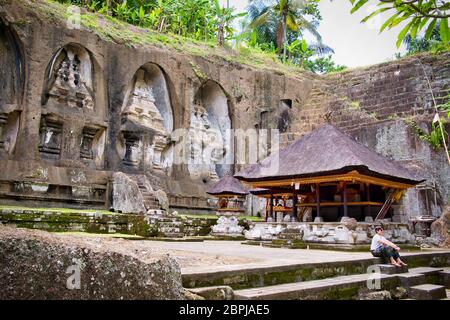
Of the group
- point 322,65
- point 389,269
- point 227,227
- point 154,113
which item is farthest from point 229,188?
point 322,65

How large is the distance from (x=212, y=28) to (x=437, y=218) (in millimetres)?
18085

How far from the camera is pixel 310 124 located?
888 inches

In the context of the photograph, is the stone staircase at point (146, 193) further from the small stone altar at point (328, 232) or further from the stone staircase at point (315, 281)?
the stone staircase at point (315, 281)

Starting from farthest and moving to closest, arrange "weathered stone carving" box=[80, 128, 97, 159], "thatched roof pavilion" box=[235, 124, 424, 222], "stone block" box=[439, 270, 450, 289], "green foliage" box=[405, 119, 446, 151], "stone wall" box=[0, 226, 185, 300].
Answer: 1. "weathered stone carving" box=[80, 128, 97, 159]
2. "green foliage" box=[405, 119, 446, 151]
3. "thatched roof pavilion" box=[235, 124, 424, 222]
4. "stone block" box=[439, 270, 450, 289]
5. "stone wall" box=[0, 226, 185, 300]

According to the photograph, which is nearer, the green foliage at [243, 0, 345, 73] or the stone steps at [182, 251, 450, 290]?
the stone steps at [182, 251, 450, 290]

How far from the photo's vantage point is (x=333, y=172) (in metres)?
10.3

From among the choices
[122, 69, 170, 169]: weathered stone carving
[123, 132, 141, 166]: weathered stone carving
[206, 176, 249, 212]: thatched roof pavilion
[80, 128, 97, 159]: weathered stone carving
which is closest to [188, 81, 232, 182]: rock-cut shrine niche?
[122, 69, 170, 169]: weathered stone carving

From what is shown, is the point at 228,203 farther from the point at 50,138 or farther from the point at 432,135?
the point at 432,135

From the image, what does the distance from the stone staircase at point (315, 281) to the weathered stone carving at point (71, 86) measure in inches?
540

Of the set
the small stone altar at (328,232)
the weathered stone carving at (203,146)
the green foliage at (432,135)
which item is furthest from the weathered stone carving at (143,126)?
the green foliage at (432,135)

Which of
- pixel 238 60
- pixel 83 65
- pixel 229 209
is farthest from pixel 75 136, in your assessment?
pixel 238 60

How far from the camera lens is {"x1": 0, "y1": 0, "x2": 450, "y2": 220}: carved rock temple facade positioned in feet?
49.1

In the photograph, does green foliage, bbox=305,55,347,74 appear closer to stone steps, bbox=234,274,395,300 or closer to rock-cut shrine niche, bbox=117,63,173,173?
rock-cut shrine niche, bbox=117,63,173,173
